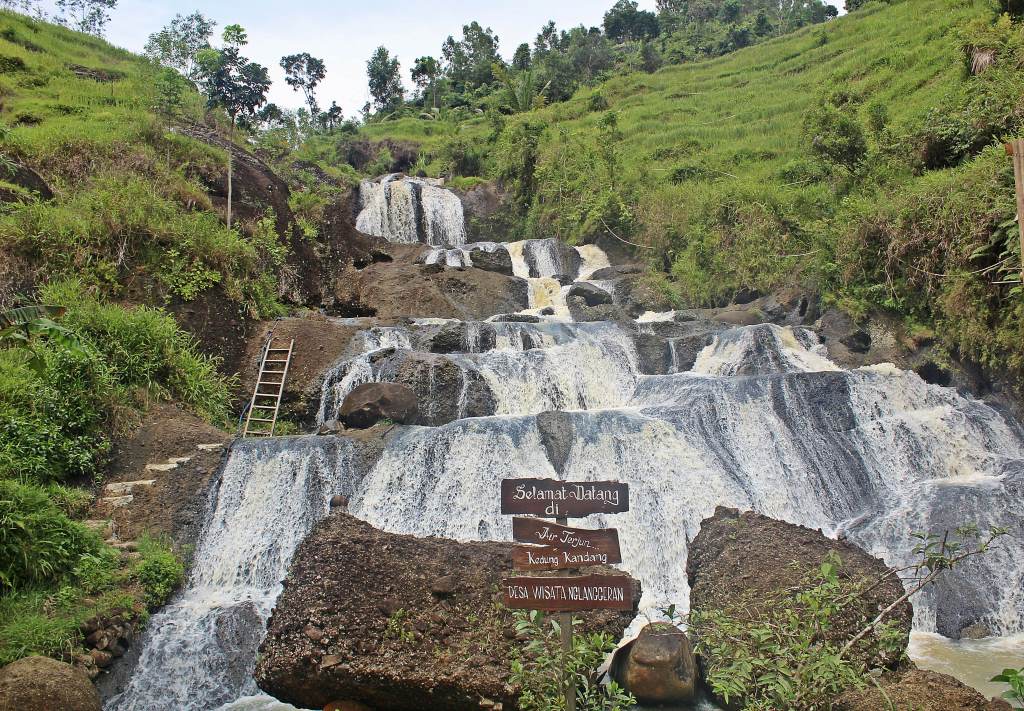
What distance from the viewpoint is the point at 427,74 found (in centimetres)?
5438

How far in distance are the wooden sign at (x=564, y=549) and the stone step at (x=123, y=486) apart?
7.37 m

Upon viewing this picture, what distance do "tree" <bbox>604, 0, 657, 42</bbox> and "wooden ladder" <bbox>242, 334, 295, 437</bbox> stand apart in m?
59.0

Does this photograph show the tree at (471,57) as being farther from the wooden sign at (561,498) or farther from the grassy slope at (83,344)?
the wooden sign at (561,498)

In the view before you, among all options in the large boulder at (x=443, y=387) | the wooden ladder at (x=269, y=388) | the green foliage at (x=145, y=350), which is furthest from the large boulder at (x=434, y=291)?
the green foliage at (x=145, y=350)

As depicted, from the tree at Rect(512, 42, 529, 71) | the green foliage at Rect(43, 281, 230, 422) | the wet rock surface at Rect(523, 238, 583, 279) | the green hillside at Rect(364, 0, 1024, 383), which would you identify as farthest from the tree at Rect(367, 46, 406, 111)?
the green foliage at Rect(43, 281, 230, 422)

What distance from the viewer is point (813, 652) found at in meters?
4.50

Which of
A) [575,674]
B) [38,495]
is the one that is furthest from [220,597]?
[575,674]

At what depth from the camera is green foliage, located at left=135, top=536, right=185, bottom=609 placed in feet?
27.3

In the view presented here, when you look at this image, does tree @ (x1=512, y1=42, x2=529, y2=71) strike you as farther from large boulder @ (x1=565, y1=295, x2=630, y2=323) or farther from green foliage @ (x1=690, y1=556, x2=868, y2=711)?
green foliage @ (x1=690, y1=556, x2=868, y2=711)

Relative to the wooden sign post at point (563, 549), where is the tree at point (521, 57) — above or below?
above

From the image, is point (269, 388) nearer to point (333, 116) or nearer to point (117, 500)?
point (117, 500)

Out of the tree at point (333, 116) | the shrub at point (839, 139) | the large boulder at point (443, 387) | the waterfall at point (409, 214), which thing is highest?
the tree at point (333, 116)

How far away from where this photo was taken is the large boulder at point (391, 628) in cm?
556

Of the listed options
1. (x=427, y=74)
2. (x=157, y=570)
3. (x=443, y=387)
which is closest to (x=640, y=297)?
(x=443, y=387)
